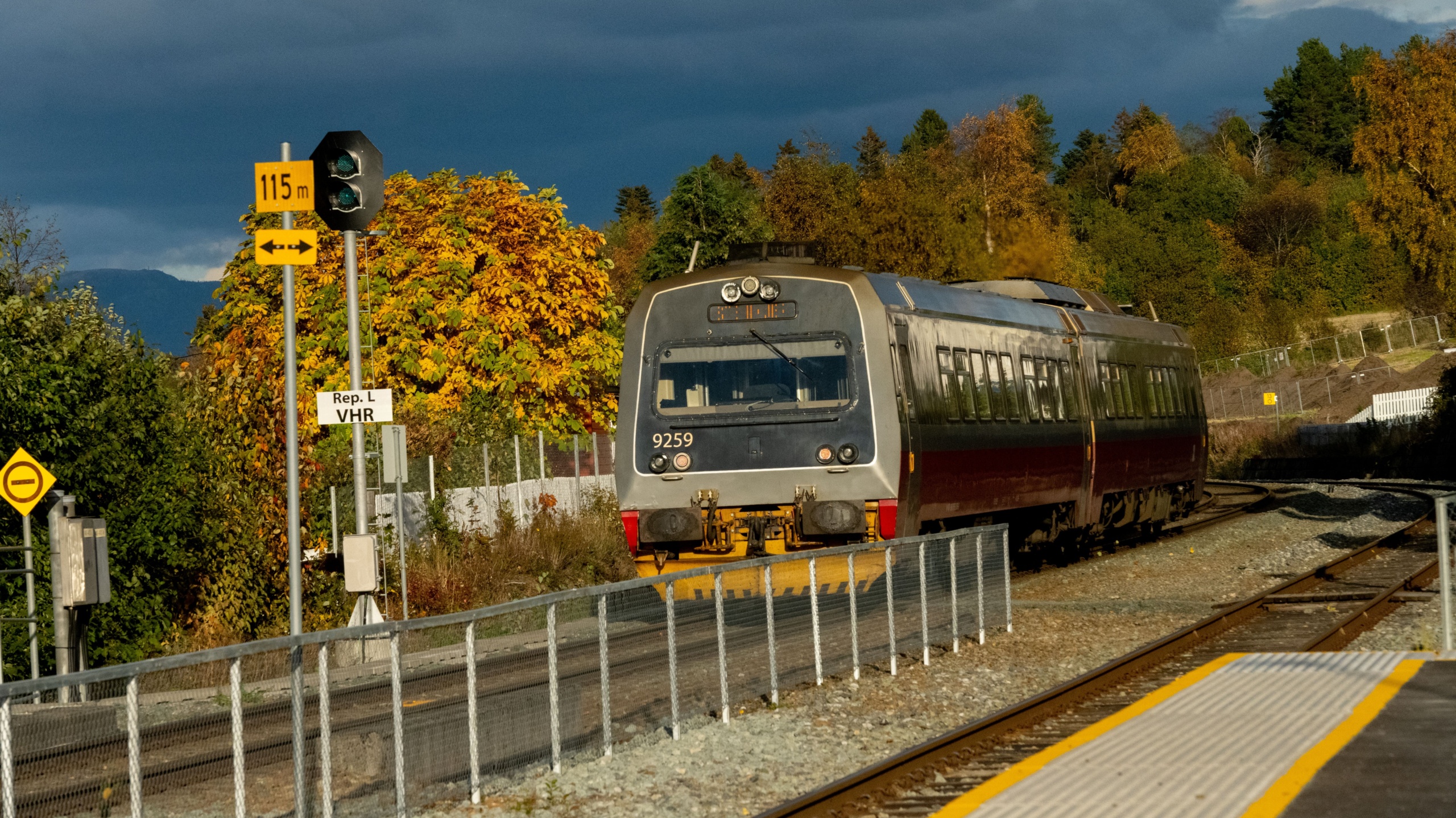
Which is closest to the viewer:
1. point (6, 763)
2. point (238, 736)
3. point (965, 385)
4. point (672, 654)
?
point (6, 763)

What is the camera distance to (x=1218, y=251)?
11438 centimetres

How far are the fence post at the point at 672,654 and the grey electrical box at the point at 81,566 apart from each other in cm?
744

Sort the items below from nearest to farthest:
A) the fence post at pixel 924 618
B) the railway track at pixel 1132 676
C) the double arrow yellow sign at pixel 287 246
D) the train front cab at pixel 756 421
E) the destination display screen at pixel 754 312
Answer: the railway track at pixel 1132 676, the fence post at pixel 924 618, the double arrow yellow sign at pixel 287 246, the train front cab at pixel 756 421, the destination display screen at pixel 754 312

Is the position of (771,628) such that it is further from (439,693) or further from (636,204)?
(636,204)

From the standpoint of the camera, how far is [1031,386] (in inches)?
854

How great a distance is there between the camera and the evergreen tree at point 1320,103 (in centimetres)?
13550

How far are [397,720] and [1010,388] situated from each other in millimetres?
13342

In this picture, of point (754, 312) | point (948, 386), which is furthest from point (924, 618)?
point (948, 386)

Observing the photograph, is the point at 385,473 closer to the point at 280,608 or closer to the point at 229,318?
the point at 280,608

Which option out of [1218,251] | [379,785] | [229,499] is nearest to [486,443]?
[229,499]

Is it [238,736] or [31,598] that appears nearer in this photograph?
[238,736]

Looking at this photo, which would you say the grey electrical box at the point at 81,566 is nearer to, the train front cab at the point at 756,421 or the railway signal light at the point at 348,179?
A: the railway signal light at the point at 348,179

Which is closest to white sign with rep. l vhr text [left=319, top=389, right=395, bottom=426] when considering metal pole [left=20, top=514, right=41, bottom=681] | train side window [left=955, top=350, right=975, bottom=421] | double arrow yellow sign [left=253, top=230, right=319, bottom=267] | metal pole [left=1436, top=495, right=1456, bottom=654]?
double arrow yellow sign [left=253, top=230, right=319, bottom=267]

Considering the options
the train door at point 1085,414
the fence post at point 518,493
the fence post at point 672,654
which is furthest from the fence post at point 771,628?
the fence post at point 518,493
